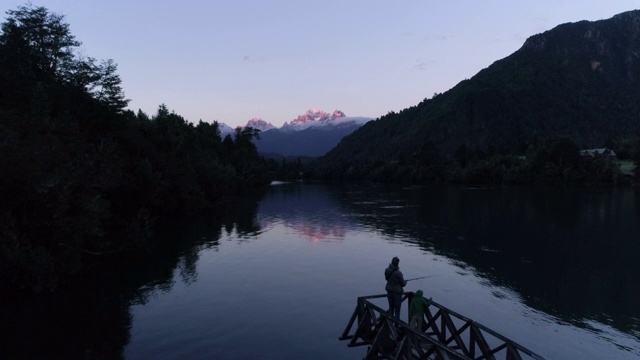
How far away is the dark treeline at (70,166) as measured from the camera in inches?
1221

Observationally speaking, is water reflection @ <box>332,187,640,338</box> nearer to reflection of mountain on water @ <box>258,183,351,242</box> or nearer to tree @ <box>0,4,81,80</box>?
reflection of mountain on water @ <box>258,183,351,242</box>

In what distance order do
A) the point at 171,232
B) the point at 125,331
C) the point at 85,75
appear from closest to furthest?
the point at 125,331 < the point at 85,75 < the point at 171,232

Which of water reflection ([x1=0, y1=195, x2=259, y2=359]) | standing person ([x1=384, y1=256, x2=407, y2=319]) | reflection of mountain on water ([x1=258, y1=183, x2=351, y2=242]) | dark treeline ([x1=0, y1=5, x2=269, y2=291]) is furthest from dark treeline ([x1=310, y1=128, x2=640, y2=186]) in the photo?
standing person ([x1=384, y1=256, x2=407, y2=319])

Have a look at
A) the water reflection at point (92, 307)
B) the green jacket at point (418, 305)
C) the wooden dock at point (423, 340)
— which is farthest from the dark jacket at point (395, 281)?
the water reflection at point (92, 307)

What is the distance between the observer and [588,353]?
2458 cm

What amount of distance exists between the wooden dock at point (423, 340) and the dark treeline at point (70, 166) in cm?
2241

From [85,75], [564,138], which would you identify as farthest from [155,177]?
[564,138]

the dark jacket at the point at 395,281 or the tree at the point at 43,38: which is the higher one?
the tree at the point at 43,38

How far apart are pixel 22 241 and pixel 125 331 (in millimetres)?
10933

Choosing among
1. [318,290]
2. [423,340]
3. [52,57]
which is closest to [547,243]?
[318,290]

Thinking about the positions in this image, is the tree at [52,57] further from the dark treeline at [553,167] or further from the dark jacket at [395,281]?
the dark treeline at [553,167]

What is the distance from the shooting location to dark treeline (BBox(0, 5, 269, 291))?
3102cm

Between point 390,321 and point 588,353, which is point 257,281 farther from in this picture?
point 588,353

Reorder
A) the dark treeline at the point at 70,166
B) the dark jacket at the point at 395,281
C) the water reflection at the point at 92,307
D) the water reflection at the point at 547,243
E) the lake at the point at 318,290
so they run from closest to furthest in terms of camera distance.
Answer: the dark jacket at the point at 395,281 < the water reflection at the point at 92,307 < the lake at the point at 318,290 < the dark treeline at the point at 70,166 < the water reflection at the point at 547,243
